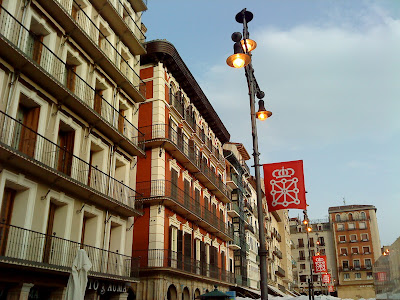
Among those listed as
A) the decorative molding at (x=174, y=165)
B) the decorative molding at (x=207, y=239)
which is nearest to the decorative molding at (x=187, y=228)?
the decorative molding at (x=207, y=239)

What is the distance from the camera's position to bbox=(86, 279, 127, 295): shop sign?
642 inches

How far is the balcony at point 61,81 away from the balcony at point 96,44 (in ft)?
4.06

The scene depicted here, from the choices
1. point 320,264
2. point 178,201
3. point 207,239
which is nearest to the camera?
point 178,201

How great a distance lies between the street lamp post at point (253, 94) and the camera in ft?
33.7

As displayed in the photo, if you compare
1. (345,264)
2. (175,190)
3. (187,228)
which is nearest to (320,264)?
(187,228)

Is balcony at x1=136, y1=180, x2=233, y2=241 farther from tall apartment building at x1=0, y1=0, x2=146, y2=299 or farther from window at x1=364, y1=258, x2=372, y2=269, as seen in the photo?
window at x1=364, y1=258, x2=372, y2=269

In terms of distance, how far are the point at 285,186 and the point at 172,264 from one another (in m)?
14.6

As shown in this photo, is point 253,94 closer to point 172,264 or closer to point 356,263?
point 172,264

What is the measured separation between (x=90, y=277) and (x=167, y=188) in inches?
398

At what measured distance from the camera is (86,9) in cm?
1919

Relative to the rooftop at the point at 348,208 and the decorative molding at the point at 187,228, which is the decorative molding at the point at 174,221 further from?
the rooftop at the point at 348,208

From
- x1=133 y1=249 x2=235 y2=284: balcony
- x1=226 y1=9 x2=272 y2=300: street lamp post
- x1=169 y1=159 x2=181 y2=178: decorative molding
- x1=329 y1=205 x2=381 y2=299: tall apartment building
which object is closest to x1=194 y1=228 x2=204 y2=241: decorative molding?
x1=133 y1=249 x2=235 y2=284: balcony

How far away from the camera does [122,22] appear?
21.1 metres

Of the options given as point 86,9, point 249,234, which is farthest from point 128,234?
point 249,234
